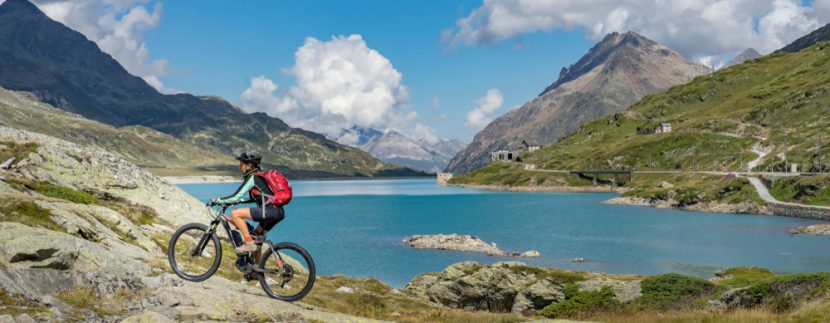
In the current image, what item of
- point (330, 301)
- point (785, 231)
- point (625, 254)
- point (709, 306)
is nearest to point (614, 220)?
point (785, 231)

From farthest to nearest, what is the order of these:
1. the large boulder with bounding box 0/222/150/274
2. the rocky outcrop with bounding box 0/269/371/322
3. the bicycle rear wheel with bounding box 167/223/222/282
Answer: the bicycle rear wheel with bounding box 167/223/222/282 → the large boulder with bounding box 0/222/150/274 → the rocky outcrop with bounding box 0/269/371/322

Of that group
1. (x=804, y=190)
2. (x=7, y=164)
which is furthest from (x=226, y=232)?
(x=804, y=190)

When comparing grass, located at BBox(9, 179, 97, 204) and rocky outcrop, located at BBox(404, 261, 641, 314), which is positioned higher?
grass, located at BBox(9, 179, 97, 204)

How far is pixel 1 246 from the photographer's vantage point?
1798 cm

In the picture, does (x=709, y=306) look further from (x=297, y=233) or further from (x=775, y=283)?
(x=297, y=233)

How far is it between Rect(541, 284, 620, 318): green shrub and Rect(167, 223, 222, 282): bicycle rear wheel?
1041 inches

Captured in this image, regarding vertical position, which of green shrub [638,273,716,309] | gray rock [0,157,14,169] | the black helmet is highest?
the black helmet

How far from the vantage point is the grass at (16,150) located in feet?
121

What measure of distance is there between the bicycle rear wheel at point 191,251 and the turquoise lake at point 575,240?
5938 cm

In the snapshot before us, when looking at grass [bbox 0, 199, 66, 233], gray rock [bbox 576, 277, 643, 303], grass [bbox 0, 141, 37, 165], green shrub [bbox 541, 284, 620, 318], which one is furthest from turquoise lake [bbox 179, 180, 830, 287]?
grass [bbox 0, 199, 66, 233]

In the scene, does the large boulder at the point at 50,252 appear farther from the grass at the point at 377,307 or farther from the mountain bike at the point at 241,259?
the grass at the point at 377,307

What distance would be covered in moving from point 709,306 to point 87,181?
37.3 meters

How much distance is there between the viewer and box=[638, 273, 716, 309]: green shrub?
36219mm

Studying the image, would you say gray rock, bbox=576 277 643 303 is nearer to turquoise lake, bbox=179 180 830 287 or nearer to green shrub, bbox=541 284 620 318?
green shrub, bbox=541 284 620 318
